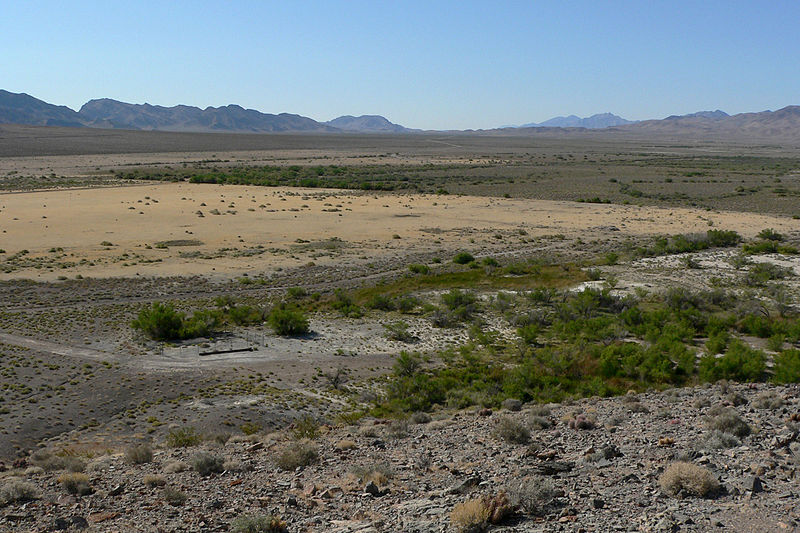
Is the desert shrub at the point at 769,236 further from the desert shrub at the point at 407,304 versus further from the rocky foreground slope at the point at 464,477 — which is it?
the rocky foreground slope at the point at 464,477

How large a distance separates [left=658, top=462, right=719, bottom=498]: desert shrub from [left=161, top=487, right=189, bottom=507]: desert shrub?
711cm

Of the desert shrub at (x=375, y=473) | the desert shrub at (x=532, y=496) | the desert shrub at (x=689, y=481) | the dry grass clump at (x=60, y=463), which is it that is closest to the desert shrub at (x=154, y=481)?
the dry grass clump at (x=60, y=463)

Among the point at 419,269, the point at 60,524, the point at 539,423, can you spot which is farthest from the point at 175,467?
the point at 419,269

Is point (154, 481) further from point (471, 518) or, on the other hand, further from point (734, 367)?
point (734, 367)

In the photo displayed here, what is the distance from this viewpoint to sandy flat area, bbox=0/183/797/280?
3934 cm

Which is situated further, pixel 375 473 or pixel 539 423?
pixel 539 423

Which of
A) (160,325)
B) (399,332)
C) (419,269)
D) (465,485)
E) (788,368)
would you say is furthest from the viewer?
(419,269)

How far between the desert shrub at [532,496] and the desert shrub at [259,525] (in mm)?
3161

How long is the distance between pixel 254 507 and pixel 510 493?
12.6 ft

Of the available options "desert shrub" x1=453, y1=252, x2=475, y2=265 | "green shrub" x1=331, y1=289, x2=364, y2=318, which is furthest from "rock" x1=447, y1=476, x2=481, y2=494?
"desert shrub" x1=453, y1=252, x2=475, y2=265

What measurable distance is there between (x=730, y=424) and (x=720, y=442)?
0.97 meters

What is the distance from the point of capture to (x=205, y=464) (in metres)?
11.8

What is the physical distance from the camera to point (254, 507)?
1026 centimetres

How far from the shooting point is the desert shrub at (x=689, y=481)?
30.0ft
